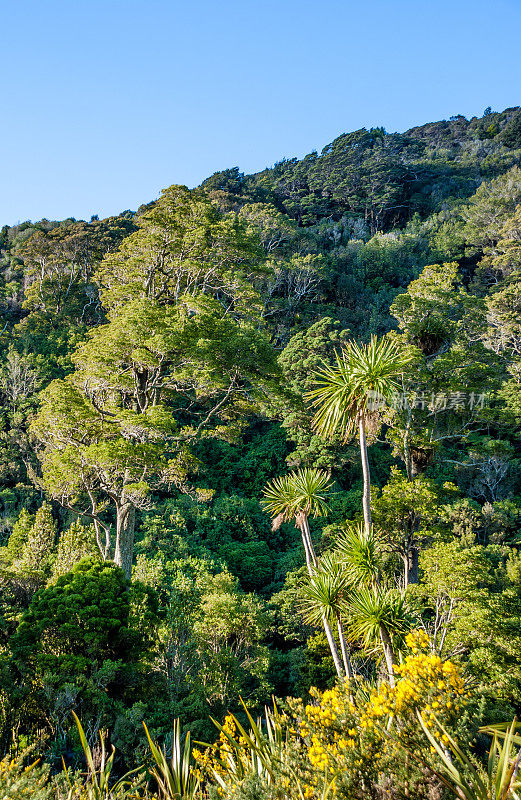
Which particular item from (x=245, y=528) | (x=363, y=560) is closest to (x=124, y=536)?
(x=363, y=560)

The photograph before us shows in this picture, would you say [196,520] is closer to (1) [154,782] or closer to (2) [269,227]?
(1) [154,782]

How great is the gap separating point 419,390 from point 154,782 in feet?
35.3

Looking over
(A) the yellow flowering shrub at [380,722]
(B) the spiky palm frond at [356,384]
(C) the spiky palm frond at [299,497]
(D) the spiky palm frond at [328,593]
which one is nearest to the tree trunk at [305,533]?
(C) the spiky palm frond at [299,497]

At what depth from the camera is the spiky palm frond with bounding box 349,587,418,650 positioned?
6.23 meters

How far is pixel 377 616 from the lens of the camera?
6.21m

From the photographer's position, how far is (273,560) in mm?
18734

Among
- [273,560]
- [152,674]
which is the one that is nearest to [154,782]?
[152,674]

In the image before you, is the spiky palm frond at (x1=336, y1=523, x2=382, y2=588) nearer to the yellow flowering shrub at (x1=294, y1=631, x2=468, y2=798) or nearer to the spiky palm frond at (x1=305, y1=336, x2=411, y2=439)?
the spiky palm frond at (x1=305, y1=336, x2=411, y2=439)

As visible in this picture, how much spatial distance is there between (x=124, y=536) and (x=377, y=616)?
298 inches

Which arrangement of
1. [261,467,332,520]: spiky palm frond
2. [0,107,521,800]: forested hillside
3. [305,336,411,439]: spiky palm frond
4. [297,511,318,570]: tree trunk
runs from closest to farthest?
1. [0,107,521,800]: forested hillside
2. [305,336,411,439]: spiky palm frond
3. [297,511,318,570]: tree trunk
4. [261,467,332,520]: spiky palm frond

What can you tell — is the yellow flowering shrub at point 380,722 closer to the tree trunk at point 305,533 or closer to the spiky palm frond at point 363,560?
the spiky palm frond at point 363,560

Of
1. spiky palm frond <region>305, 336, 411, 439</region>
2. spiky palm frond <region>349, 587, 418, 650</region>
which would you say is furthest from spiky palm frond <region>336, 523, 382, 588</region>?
spiky palm frond <region>305, 336, 411, 439</region>

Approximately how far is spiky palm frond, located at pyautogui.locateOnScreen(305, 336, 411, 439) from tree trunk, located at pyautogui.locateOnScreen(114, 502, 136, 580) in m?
6.66

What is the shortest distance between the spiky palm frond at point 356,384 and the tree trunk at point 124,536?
6655 mm
